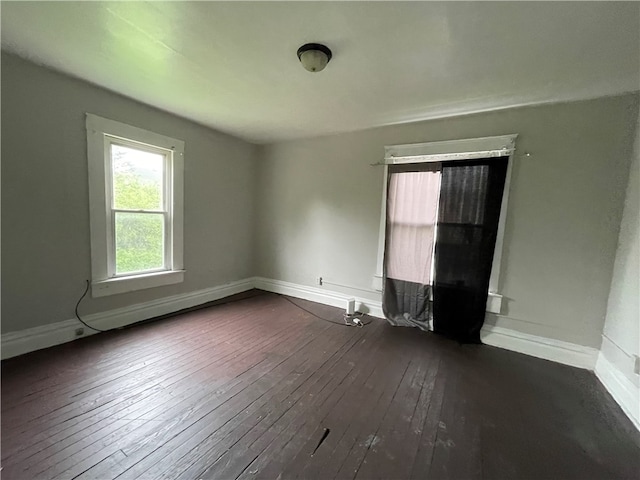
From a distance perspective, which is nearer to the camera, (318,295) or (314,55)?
(314,55)

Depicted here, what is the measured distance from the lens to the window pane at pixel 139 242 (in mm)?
2820

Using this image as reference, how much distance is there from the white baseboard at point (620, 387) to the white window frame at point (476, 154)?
822 mm

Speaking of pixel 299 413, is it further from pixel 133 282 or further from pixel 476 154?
pixel 476 154

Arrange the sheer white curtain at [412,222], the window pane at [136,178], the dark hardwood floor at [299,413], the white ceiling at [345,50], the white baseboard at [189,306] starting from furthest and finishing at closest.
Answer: the sheer white curtain at [412,222], the window pane at [136,178], the white baseboard at [189,306], the white ceiling at [345,50], the dark hardwood floor at [299,413]

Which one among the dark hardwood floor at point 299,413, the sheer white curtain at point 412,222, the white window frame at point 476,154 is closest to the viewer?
the dark hardwood floor at point 299,413

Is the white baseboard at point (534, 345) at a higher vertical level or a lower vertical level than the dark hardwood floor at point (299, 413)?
higher

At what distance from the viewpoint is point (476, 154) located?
2.77 metres

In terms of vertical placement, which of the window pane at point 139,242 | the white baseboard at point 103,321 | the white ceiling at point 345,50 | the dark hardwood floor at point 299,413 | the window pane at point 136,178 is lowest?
the dark hardwood floor at point 299,413

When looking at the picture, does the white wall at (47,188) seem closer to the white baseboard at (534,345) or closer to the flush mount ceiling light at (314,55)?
the flush mount ceiling light at (314,55)

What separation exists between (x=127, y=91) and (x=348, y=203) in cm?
272

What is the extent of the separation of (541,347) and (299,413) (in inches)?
97.6

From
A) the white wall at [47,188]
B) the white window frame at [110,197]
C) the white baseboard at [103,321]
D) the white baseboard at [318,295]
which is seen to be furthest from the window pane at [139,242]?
the white baseboard at [318,295]

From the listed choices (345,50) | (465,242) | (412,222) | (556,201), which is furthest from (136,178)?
(556,201)

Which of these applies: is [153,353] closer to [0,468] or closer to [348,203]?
[0,468]
